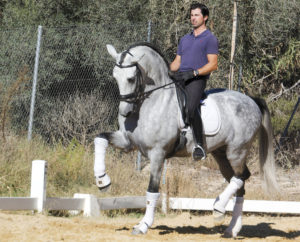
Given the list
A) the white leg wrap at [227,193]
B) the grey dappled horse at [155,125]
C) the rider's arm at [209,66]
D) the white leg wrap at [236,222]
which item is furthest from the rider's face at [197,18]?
the white leg wrap at [236,222]

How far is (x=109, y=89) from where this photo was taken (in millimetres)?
11500

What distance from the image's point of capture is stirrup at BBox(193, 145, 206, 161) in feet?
21.6

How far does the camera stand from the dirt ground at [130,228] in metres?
5.91

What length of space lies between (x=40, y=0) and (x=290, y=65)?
639 centimetres

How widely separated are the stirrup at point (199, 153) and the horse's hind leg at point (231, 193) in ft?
1.91

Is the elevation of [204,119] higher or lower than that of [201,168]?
higher

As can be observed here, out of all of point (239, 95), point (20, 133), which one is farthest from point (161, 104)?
point (20, 133)

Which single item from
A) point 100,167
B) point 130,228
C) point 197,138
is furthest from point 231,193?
point 100,167

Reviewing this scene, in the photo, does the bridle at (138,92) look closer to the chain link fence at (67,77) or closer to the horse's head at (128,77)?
the horse's head at (128,77)

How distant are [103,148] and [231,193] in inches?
68.1

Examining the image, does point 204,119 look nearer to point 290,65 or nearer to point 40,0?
point 290,65

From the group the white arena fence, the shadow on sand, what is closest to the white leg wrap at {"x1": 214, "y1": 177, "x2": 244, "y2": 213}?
the shadow on sand

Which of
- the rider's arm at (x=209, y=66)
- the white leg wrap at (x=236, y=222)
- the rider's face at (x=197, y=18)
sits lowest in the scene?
the white leg wrap at (x=236, y=222)

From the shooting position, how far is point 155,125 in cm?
634
